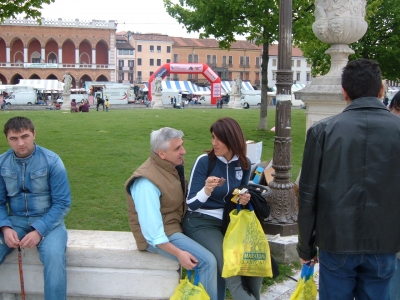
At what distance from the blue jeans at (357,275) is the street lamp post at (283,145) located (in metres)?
2.24

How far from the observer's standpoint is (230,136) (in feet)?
11.7

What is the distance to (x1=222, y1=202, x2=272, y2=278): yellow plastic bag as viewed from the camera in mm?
3322

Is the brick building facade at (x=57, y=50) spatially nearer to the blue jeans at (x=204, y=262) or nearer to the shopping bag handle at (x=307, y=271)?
the blue jeans at (x=204, y=262)

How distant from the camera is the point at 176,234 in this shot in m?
3.51

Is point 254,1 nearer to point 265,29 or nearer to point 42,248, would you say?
point 265,29

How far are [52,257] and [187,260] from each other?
98cm

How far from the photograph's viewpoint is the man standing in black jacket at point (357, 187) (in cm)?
247

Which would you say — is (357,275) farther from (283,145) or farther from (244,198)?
(283,145)

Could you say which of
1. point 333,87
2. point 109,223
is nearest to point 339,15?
point 333,87

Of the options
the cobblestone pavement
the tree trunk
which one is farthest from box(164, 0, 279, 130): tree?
the cobblestone pavement

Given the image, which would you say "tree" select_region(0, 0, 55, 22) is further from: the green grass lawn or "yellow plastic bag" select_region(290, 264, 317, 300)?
"yellow plastic bag" select_region(290, 264, 317, 300)

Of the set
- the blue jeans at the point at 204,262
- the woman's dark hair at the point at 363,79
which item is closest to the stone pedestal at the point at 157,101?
the blue jeans at the point at 204,262

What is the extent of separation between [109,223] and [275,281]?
2.36 m

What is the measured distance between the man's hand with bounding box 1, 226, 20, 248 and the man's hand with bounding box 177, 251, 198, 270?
3.89ft
